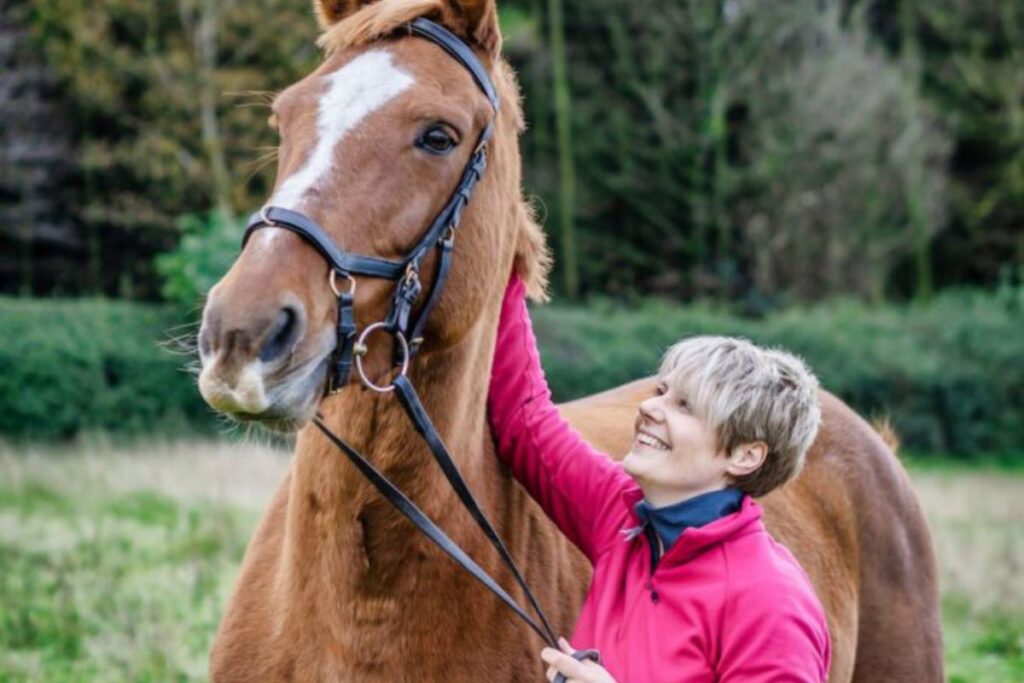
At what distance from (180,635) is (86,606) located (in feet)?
2.45

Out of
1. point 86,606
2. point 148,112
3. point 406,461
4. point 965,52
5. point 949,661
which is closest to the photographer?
point 406,461

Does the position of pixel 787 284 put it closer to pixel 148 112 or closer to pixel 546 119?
pixel 546 119

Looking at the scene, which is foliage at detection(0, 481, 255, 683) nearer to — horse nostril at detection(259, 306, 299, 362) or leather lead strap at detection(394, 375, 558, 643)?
leather lead strap at detection(394, 375, 558, 643)

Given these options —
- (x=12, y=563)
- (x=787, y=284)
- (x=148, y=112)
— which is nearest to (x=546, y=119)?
(x=787, y=284)

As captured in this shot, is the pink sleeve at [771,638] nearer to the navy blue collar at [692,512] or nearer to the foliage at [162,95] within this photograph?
the navy blue collar at [692,512]

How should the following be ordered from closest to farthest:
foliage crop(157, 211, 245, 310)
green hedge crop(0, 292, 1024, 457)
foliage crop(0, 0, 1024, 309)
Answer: green hedge crop(0, 292, 1024, 457) → foliage crop(157, 211, 245, 310) → foliage crop(0, 0, 1024, 309)

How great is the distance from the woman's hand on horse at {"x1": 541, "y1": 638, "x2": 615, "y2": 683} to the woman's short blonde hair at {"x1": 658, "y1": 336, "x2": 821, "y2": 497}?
22.0 inches

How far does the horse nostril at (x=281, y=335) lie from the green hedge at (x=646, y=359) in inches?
488

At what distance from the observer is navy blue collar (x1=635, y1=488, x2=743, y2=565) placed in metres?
2.99

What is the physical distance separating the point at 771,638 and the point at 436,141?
1.38 metres

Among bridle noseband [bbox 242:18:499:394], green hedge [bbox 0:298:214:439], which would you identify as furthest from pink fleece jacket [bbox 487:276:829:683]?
green hedge [bbox 0:298:214:439]

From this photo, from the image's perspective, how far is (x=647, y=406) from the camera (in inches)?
122

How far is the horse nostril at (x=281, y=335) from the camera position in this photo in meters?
2.51

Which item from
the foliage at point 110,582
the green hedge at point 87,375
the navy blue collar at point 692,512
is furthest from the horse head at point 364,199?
the green hedge at point 87,375
